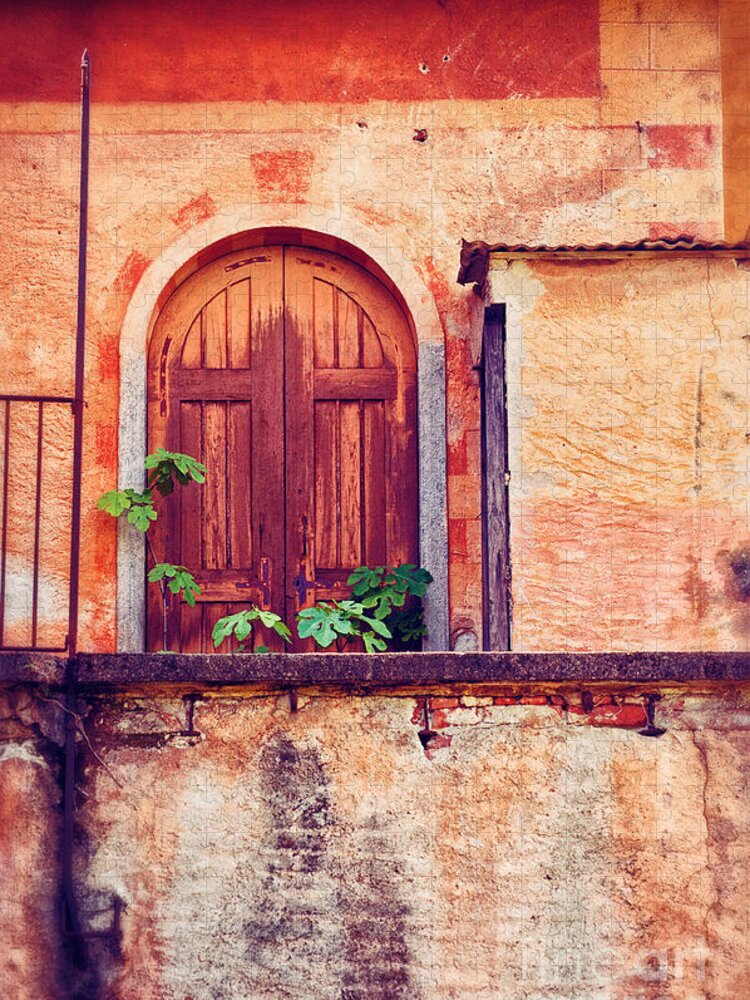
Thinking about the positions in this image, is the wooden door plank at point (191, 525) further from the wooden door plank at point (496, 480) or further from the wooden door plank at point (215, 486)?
the wooden door plank at point (496, 480)

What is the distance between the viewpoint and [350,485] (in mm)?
7574

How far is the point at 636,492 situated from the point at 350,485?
6.12 ft

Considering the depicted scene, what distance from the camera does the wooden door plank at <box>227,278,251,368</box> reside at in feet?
25.1

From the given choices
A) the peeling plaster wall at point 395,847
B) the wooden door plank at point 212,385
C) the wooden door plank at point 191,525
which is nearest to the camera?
the peeling plaster wall at point 395,847

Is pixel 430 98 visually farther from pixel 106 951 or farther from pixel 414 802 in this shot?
pixel 106 951

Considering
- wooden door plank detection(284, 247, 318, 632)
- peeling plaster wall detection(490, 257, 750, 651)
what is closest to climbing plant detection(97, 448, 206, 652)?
wooden door plank detection(284, 247, 318, 632)

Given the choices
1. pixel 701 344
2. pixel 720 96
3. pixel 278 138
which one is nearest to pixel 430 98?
pixel 278 138

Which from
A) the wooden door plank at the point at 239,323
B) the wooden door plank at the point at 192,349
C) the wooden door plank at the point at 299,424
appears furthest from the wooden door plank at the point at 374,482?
the wooden door plank at the point at 192,349

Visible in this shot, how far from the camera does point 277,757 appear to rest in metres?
5.46

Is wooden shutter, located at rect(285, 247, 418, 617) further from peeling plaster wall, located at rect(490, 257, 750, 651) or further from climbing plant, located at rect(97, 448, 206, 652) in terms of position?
peeling plaster wall, located at rect(490, 257, 750, 651)

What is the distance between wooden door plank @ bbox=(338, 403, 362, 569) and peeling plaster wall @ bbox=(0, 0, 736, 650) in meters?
0.55

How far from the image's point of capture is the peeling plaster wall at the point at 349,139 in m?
7.52

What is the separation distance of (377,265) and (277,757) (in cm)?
309

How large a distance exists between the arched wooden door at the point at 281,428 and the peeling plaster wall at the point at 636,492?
4.60 ft
